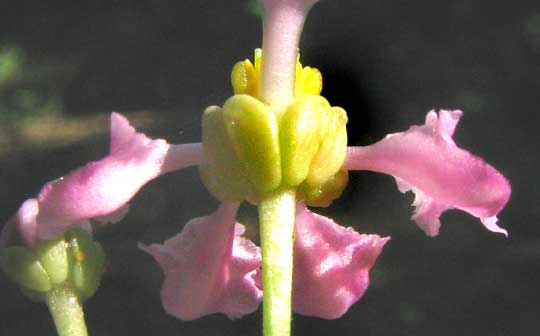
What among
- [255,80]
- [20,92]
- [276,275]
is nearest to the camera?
[276,275]

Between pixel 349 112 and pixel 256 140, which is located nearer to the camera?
pixel 256 140

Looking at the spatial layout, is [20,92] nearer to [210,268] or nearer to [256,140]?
[210,268]

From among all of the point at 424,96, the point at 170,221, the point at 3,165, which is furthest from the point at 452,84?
the point at 3,165

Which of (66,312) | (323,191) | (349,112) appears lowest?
(349,112)

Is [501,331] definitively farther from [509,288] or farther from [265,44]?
[265,44]

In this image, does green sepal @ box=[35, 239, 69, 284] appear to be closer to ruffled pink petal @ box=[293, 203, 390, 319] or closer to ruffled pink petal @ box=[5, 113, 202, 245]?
ruffled pink petal @ box=[5, 113, 202, 245]

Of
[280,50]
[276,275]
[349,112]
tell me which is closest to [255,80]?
[280,50]

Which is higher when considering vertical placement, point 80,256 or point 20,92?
point 80,256

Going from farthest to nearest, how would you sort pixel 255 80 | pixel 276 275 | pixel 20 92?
pixel 20 92 < pixel 255 80 < pixel 276 275
